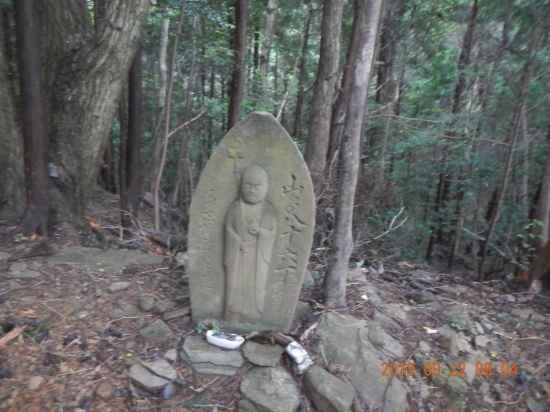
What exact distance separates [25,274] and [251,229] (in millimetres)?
2316

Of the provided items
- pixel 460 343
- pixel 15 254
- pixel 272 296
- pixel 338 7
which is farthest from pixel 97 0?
pixel 460 343

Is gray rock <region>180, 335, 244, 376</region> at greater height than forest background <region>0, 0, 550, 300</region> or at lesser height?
lesser

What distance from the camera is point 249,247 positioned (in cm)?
320

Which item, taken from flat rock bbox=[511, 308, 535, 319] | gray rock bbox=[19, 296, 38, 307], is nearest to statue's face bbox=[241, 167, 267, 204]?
gray rock bbox=[19, 296, 38, 307]

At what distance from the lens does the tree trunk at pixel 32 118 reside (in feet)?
13.7

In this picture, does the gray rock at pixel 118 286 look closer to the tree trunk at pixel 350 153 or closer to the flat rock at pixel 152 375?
the flat rock at pixel 152 375

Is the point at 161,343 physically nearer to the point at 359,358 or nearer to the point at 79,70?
the point at 359,358

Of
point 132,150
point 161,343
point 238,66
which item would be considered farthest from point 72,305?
point 238,66

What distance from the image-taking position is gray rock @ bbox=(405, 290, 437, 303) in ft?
14.4

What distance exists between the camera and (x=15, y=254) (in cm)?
407

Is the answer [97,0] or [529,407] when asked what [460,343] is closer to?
[529,407]

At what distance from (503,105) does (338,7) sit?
4.03 metres

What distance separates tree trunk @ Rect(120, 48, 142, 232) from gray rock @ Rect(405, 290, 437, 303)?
3.86m

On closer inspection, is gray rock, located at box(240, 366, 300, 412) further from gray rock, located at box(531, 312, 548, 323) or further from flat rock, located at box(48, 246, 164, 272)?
gray rock, located at box(531, 312, 548, 323)
